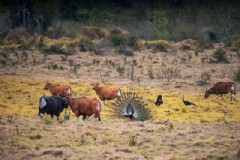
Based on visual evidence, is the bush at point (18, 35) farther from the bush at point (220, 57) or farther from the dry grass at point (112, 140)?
the dry grass at point (112, 140)

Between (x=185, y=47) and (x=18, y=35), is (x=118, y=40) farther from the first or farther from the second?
(x=18, y=35)

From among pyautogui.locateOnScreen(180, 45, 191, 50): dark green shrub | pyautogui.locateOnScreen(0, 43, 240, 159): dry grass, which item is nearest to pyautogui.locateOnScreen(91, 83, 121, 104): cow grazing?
pyautogui.locateOnScreen(0, 43, 240, 159): dry grass

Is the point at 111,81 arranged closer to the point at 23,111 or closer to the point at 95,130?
the point at 23,111

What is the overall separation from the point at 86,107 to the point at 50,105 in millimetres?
1038

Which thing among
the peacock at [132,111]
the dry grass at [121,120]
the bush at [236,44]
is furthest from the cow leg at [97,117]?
the bush at [236,44]

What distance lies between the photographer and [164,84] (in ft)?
63.4

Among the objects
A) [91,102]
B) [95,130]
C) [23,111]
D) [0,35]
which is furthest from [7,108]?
[0,35]

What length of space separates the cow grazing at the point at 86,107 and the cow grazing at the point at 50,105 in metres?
0.40

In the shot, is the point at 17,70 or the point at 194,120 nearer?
the point at 194,120

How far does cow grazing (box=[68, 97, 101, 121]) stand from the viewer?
1287 centimetres

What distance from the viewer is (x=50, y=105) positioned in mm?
12648

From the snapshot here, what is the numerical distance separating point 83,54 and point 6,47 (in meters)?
4.83

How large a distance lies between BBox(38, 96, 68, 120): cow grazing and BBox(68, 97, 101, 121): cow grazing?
1.32 feet

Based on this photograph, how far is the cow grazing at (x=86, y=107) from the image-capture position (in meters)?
12.9
